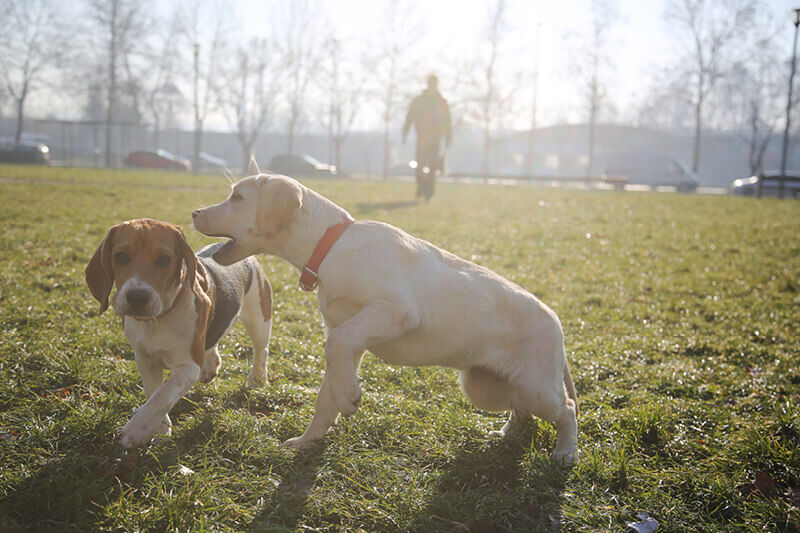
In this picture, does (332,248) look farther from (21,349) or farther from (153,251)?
(21,349)

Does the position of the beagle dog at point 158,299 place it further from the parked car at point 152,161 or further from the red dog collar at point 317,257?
the parked car at point 152,161

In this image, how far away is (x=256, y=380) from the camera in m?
4.16

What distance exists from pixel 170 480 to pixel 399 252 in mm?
1523

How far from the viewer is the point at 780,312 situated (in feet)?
21.5

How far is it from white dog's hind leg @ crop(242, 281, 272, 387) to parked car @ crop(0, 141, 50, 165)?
3797cm

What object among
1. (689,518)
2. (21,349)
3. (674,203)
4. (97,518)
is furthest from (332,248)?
(674,203)

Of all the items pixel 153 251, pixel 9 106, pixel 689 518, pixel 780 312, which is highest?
pixel 9 106

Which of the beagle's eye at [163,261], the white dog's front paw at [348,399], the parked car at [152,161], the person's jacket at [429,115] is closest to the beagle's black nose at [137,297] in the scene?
Result: the beagle's eye at [163,261]

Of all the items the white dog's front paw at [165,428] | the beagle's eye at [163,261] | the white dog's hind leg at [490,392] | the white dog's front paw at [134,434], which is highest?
the beagle's eye at [163,261]

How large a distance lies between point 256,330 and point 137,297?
125cm

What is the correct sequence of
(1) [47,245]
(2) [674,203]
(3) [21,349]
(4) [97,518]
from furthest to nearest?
(2) [674,203] → (1) [47,245] → (3) [21,349] → (4) [97,518]

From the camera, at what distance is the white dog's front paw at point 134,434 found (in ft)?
9.48

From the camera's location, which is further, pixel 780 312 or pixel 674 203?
pixel 674 203

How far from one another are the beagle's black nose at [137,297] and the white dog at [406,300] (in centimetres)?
45
